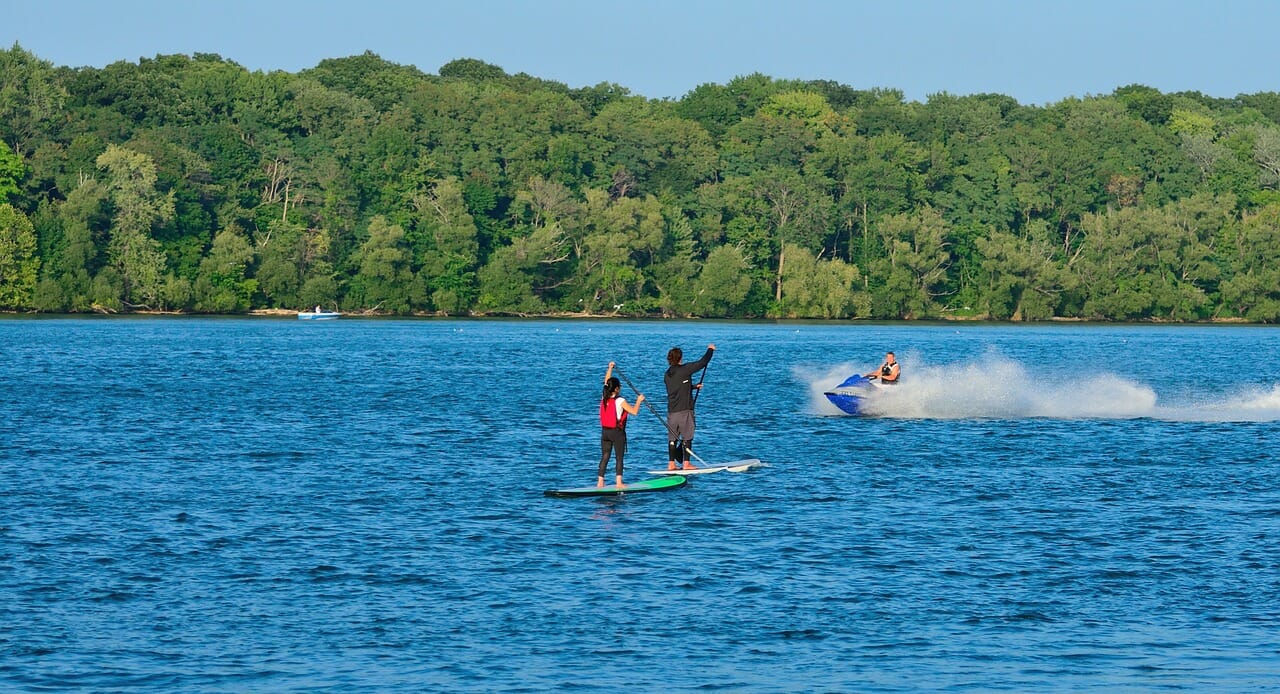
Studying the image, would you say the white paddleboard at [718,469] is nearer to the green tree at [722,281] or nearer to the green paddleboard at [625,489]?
the green paddleboard at [625,489]

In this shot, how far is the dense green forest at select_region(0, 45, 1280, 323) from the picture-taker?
145250mm

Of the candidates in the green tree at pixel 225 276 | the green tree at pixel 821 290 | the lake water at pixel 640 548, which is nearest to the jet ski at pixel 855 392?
the lake water at pixel 640 548

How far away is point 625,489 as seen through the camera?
100 ft

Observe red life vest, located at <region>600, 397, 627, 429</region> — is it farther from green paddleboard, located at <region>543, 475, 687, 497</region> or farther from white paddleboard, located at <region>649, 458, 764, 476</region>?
white paddleboard, located at <region>649, 458, 764, 476</region>

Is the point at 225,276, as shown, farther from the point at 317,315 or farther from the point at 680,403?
the point at 680,403

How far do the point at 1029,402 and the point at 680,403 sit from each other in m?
23.4

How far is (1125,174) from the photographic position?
166m

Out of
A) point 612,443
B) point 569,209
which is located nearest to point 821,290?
point 569,209

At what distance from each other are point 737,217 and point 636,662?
142176 mm

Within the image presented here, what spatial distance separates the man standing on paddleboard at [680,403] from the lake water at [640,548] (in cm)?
77

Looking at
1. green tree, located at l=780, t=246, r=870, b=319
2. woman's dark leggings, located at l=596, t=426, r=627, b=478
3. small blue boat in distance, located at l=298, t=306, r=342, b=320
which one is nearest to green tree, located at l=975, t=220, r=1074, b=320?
green tree, located at l=780, t=246, r=870, b=319

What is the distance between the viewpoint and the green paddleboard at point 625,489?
98.9 ft

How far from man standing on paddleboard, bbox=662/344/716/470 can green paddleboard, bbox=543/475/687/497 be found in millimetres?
1147

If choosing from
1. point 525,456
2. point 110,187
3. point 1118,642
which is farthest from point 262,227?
point 1118,642
